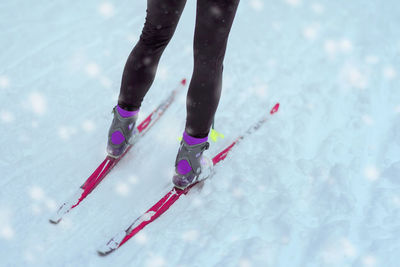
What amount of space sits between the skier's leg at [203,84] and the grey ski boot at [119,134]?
12.2 inches

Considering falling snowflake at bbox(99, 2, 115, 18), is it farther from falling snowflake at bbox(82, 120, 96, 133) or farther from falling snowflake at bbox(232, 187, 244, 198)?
falling snowflake at bbox(232, 187, 244, 198)

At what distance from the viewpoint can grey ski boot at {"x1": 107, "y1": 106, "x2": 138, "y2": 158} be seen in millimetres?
1858

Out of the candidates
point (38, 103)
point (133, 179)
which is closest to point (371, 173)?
point (133, 179)

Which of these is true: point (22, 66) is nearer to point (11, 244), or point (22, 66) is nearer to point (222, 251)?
point (11, 244)

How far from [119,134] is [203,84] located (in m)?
0.58

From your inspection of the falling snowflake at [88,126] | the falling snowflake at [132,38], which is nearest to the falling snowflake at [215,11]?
the falling snowflake at [88,126]

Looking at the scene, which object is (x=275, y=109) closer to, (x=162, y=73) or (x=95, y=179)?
(x=162, y=73)

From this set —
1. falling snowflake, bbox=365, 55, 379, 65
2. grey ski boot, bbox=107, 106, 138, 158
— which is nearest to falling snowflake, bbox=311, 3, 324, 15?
falling snowflake, bbox=365, 55, 379, 65

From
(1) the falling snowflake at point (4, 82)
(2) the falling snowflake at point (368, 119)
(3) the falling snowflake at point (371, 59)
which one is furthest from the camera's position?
(3) the falling snowflake at point (371, 59)

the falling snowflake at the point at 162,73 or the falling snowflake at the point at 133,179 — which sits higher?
the falling snowflake at the point at 133,179

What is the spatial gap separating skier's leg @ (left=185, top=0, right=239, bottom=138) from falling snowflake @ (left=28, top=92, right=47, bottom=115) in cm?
108

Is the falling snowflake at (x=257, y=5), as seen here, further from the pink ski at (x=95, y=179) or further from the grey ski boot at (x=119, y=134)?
the grey ski boot at (x=119, y=134)

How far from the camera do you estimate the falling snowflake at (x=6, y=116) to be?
2187 millimetres

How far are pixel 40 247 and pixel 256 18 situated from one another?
277 cm
